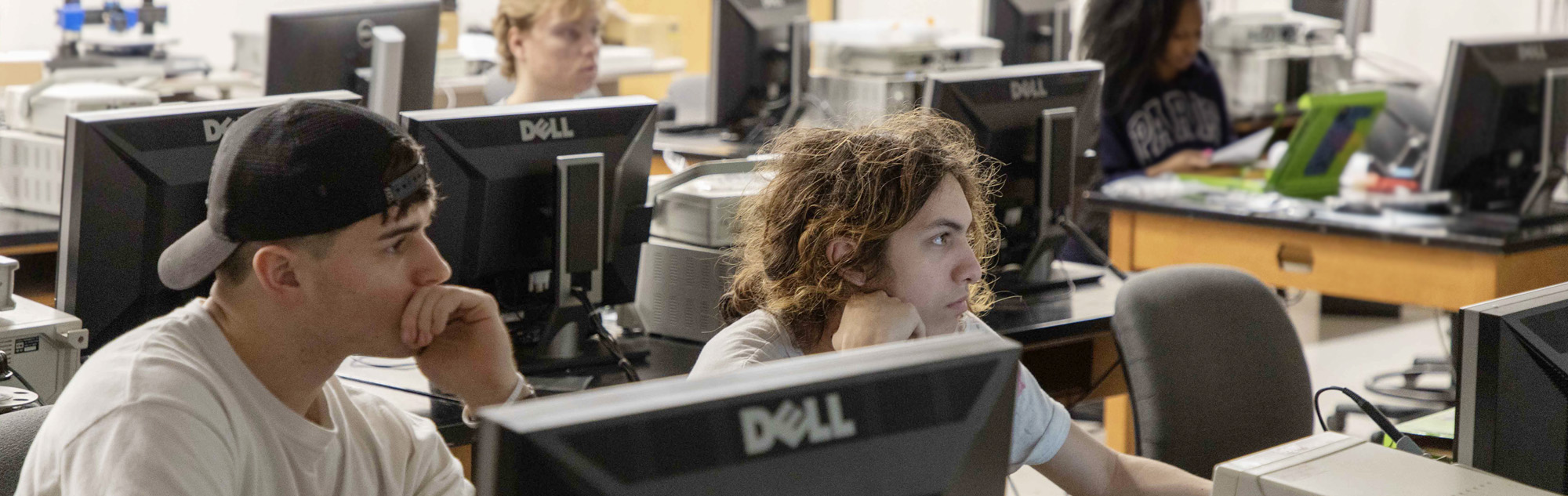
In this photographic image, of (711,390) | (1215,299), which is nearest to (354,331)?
(711,390)

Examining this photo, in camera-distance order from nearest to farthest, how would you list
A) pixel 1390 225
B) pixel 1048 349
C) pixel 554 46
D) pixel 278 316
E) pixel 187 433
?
pixel 187 433, pixel 278 316, pixel 1048 349, pixel 1390 225, pixel 554 46

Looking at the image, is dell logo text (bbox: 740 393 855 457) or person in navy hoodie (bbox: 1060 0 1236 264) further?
person in navy hoodie (bbox: 1060 0 1236 264)

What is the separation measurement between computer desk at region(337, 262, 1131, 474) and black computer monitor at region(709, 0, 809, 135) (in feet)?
6.08

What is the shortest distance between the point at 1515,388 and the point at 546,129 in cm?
130

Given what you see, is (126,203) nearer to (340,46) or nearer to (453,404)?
(453,404)

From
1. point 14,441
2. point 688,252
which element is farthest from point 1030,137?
point 14,441

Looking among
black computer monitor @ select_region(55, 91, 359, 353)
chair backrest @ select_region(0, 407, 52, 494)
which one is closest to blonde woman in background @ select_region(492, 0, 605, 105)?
black computer monitor @ select_region(55, 91, 359, 353)

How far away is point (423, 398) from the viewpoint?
2.02 metres

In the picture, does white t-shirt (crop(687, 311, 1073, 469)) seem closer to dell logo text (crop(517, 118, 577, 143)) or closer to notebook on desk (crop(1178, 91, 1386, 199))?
dell logo text (crop(517, 118, 577, 143))

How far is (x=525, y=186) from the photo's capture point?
Result: 2.15m

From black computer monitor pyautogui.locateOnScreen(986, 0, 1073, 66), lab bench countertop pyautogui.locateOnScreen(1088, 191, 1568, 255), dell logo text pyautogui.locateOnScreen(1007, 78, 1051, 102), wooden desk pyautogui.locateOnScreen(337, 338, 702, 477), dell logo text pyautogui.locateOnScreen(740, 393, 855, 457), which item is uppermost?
black computer monitor pyautogui.locateOnScreen(986, 0, 1073, 66)

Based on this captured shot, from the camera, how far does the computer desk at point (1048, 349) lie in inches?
85.7

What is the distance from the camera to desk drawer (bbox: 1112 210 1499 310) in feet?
10.3

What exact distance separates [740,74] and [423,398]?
104 inches
